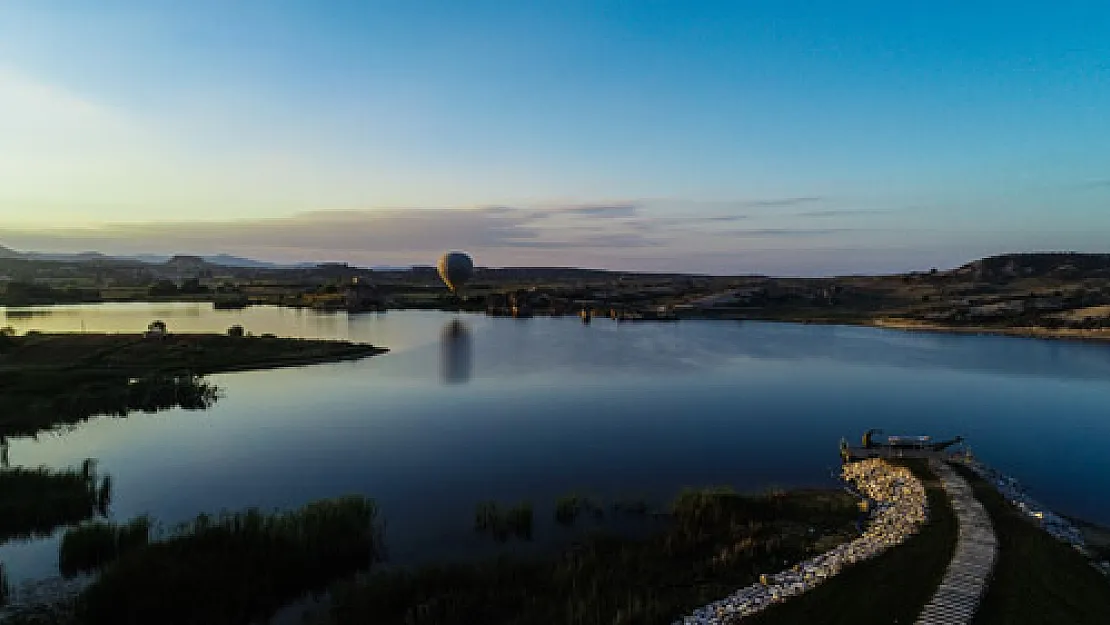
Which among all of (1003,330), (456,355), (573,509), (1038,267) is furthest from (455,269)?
(1038,267)

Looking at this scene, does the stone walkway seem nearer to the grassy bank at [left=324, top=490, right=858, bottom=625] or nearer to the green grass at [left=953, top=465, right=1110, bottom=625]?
the green grass at [left=953, top=465, right=1110, bottom=625]

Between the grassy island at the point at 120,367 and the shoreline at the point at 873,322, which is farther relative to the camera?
the shoreline at the point at 873,322

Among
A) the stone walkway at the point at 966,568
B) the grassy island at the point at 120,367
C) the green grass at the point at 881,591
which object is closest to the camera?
the stone walkway at the point at 966,568

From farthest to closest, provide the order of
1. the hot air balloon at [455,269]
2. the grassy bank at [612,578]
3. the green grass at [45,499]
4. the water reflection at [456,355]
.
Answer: the hot air balloon at [455,269], the water reflection at [456,355], the green grass at [45,499], the grassy bank at [612,578]

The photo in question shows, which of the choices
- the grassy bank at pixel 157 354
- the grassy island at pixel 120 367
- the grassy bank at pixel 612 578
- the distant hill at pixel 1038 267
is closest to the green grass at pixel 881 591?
the grassy bank at pixel 612 578

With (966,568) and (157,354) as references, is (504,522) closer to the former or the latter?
(966,568)

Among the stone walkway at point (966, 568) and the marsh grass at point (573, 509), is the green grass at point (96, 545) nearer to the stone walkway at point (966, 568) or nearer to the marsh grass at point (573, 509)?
the marsh grass at point (573, 509)
